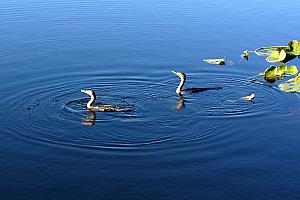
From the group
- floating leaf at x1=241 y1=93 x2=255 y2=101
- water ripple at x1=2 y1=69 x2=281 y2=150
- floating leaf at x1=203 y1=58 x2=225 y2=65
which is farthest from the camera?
floating leaf at x1=203 y1=58 x2=225 y2=65

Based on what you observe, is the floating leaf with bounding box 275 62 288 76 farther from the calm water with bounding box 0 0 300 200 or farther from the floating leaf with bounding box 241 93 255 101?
the floating leaf with bounding box 241 93 255 101

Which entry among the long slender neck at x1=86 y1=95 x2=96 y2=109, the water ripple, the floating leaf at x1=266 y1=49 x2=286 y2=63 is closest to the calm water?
the water ripple

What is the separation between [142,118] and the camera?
726 inches

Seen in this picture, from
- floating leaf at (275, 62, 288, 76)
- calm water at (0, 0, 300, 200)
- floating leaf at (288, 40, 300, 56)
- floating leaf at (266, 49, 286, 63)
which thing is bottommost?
calm water at (0, 0, 300, 200)

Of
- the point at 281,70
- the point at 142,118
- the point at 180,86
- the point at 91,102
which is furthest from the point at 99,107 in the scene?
the point at 281,70

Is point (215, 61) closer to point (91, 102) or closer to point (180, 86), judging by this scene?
point (180, 86)

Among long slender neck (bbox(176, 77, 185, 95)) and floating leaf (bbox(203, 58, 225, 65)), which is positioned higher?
floating leaf (bbox(203, 58, 225, 65))

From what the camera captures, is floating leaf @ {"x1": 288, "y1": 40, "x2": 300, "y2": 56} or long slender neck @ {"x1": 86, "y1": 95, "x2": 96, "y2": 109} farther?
long slender neck @ {"x1": 86, "y1": 95, "x2": 96, "y2": 109}

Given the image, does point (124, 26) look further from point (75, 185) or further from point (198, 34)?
point (75, 185)

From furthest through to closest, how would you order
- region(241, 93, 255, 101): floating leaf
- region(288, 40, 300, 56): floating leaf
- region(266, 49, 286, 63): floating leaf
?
region(241, 93, 255, 101): floating leaf, region(288, 40, 300, 56): floating leaf, region(266, 49, 286, 63): floating leaf

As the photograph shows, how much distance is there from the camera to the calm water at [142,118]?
48.4 ft

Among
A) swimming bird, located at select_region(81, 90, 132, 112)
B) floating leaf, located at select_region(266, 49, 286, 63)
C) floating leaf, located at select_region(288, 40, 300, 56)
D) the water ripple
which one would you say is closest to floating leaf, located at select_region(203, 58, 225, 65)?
the water ripple

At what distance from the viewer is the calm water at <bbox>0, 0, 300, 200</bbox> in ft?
48.4

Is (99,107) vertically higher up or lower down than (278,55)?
lower down
